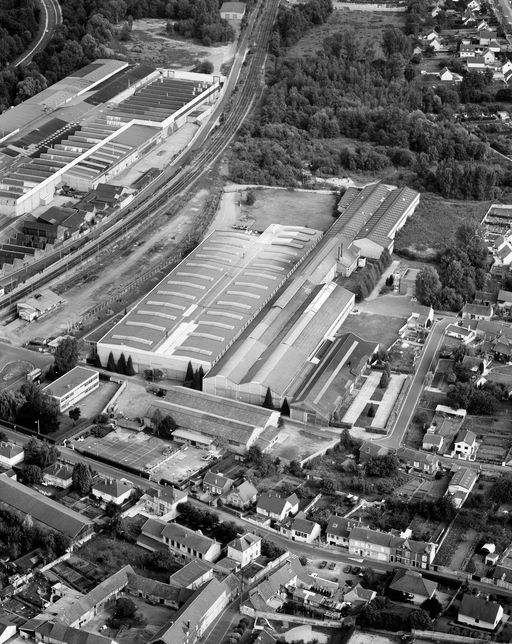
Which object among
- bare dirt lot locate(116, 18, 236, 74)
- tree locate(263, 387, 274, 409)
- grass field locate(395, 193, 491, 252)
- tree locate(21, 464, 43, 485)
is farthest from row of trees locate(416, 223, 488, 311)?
bare dirt lot locate(116, 18, 236, 74)

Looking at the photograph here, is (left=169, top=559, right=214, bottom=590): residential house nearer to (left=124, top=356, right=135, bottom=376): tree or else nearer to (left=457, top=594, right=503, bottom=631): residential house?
(left=457, top=594, right=503, bottom=631): residential house

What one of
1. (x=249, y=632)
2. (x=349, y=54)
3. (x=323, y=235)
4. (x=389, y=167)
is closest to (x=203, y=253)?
(x=323, y=235)

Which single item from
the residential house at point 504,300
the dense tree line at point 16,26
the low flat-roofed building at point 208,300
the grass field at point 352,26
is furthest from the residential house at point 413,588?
the dense tree line at point 16,26

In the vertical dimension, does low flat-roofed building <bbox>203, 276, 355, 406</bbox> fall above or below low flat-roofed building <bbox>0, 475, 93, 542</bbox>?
above

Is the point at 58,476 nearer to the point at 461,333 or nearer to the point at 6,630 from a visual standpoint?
the point at 6,630

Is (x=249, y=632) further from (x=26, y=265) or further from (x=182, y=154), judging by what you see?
(x=182, y=154)

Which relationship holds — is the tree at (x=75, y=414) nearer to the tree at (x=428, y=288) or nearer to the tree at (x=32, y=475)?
the tree at (x=32, y=475)

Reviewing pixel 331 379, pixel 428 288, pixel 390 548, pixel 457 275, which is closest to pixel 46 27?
pixel 457 275
